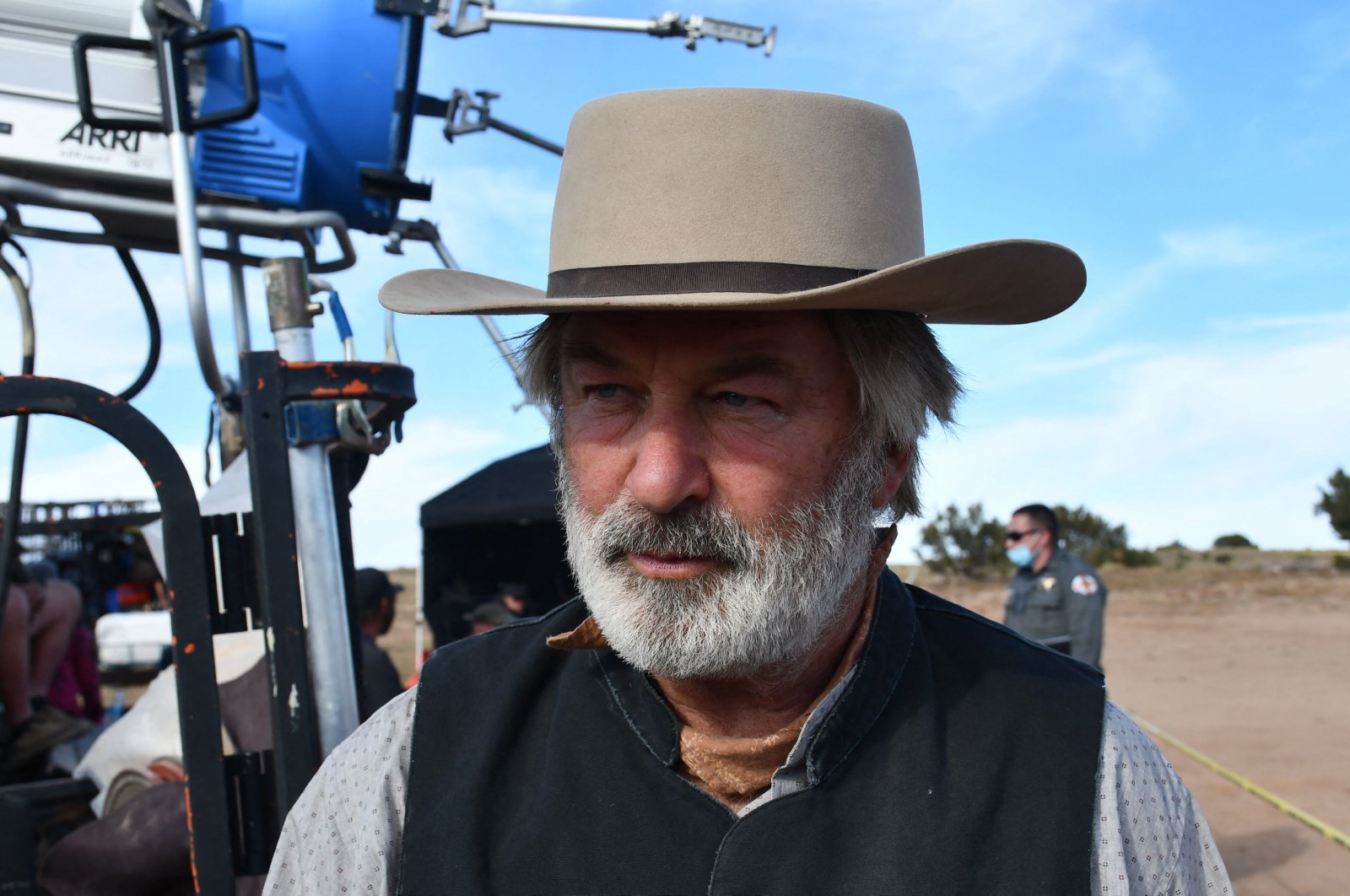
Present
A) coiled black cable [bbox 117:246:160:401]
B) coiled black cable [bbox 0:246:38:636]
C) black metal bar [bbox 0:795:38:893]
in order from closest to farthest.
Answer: black metal bar [bbox 0:795:38:893]
coiled black cable [bbox 0:246:38:636]
coiled black cable [bbox 117:246:160:401]

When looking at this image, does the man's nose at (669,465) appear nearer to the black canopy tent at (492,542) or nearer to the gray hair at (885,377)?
the gray hair at (885,377)

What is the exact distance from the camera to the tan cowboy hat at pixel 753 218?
4.99 feet

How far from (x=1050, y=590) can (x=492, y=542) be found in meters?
4.79

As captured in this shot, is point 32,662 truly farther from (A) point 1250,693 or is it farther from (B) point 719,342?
(A) point 1250,693

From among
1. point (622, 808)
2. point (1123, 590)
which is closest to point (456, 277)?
point (622, 808)

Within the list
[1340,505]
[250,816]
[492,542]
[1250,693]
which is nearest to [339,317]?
[250,816]

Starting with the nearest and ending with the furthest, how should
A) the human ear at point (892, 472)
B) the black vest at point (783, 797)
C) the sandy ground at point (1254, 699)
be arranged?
the black vest at point (783, 797) → the human ear at point (892, 472) → the sandy ground at point (1254, 699)

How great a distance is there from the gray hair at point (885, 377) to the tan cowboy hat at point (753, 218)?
0.20ft

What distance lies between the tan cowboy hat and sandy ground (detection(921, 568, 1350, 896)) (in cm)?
518

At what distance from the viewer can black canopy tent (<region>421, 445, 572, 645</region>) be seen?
26.9 ft

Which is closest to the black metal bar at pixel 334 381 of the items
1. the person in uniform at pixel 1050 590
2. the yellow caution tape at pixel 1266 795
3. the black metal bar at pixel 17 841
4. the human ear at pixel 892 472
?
the human ear at pixel 892 472

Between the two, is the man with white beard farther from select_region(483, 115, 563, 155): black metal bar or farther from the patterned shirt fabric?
select_region(483, 115, 563, 155): black metal bar

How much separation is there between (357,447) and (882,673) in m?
1.08

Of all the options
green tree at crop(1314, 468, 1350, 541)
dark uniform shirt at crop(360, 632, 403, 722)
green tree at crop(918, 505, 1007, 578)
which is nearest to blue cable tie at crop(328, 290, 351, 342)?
dark uniform shirt at crop(360, 632, 403, 722)
